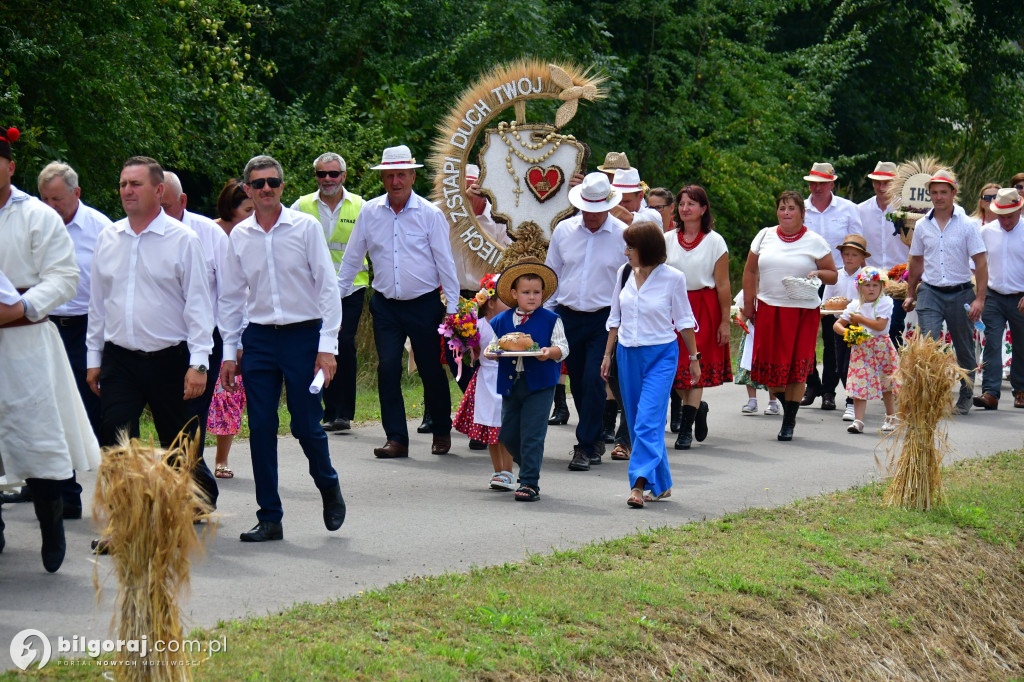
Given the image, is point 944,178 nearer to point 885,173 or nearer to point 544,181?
point 885,173

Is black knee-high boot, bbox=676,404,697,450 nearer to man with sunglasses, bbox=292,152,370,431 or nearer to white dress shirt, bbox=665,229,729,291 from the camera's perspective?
white dress shirt, bbox=665,229,729,291

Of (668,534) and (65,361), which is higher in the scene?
(65,361)

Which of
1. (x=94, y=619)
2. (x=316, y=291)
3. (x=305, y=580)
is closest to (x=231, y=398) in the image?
(x=316, y=291)

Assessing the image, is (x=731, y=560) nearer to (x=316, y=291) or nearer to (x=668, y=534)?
(x=668, y=534)

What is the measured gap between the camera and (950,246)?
42.7 feet

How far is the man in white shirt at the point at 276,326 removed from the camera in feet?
23.9

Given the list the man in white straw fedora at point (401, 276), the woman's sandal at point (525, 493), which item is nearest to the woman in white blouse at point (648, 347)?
the woman's sandal at point (525, 493)

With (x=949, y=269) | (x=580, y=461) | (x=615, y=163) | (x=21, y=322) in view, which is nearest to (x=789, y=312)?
(x=615, y=163)

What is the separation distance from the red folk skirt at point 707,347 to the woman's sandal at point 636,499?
8.31ft

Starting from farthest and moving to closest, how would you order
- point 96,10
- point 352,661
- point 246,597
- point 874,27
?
point 874,27
point 96,10
point 246,597
point 352,661

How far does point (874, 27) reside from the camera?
86.1ft

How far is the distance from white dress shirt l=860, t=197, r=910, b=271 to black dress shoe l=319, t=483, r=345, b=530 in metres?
9.05

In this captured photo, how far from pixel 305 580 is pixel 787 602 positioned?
2438mm

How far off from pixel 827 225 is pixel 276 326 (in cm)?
800
